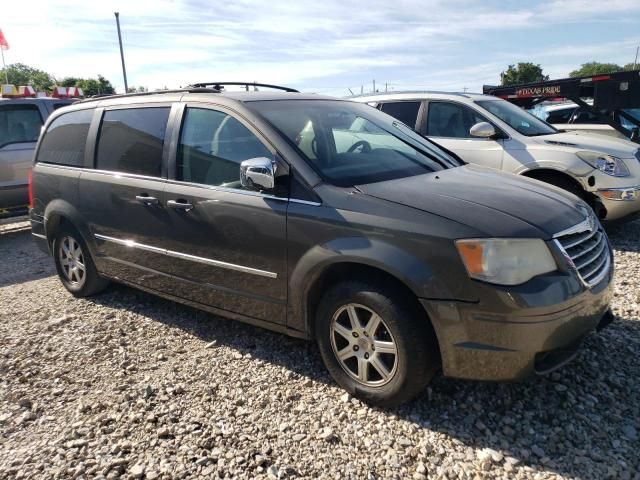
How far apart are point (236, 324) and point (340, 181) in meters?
1.67

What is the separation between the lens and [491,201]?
277 cm

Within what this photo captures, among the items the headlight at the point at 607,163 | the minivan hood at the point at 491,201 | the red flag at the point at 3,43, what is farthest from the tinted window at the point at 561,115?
the red flag at the point at 3,43

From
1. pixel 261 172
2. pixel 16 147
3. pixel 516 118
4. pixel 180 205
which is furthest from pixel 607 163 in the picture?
pixel 16 147

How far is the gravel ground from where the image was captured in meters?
2.47

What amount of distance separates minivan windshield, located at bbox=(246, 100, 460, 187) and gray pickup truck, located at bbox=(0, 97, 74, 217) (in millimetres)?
5451

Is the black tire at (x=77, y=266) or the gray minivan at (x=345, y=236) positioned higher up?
the gray minivan at (x=345, y=236)

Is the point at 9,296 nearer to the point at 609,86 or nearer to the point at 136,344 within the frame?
the point at 136,344

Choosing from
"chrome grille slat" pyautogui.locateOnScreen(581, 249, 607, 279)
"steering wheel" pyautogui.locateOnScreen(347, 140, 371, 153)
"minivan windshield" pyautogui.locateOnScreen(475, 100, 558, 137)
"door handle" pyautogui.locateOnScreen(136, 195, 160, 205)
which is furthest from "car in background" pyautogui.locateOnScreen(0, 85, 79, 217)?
"chrome grille slat" pyautogui.locateOnScreen(581, 249, 607, 279)

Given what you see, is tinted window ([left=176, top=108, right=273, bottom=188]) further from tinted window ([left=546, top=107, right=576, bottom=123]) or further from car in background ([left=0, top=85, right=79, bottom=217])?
tinted window ([left=546, top=107, right=576, bottom=123])

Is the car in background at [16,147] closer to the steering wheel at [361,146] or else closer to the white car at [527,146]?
the white car at [527,146]

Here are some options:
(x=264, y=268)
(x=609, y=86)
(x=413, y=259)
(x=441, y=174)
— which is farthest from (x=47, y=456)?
(x=609, y=86)

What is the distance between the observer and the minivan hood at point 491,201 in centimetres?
254

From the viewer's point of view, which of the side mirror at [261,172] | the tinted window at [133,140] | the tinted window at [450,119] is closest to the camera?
the side mirror at [261,172]

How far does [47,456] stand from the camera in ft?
8.54
